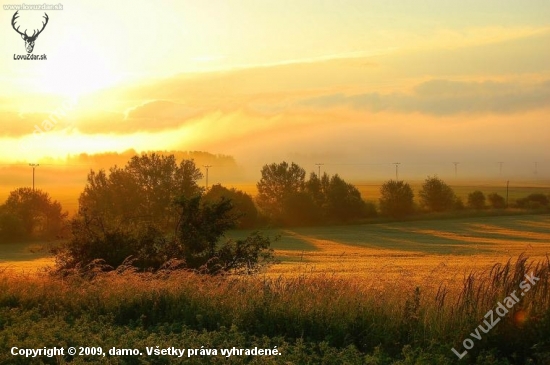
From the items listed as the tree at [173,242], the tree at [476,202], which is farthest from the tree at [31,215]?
the tree at [476,202]

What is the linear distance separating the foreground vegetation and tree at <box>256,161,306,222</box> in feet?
219

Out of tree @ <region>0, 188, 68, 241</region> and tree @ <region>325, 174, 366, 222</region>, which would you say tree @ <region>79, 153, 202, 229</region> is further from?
tree @ <region>325, 174, 366, 222</region>

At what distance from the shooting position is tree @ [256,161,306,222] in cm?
8097

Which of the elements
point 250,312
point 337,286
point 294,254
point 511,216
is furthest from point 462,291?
point 511,216

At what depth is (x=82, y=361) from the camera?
327 inches

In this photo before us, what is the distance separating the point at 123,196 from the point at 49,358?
2519 inches

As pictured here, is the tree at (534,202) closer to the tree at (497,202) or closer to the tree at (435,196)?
the tree at (497,202)

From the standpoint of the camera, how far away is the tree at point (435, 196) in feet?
280

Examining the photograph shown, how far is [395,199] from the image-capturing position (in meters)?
81.5

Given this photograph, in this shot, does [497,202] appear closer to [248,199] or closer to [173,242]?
[248,199]

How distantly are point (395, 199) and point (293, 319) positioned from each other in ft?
240

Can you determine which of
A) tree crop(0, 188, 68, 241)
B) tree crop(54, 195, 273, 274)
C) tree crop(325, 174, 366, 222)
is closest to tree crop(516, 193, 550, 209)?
tree crop(325, 174, 366, 222)

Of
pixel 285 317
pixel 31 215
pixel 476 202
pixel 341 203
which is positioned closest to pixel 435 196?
pixel 476 202

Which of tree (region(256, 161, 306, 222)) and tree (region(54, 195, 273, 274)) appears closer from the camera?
tree (region(54, 195, 273, 274))
